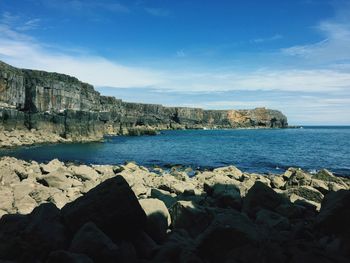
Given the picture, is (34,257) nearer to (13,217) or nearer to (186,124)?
(13,217)

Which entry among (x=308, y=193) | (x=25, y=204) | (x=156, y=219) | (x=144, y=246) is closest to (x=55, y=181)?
(x=25, y=204)

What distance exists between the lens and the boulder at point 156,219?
7.32 meters

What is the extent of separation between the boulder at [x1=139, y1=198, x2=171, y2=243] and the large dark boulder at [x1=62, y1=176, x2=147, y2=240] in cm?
57

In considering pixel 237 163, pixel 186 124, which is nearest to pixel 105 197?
pixel 237 163

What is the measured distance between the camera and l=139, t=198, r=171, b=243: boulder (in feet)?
24.0

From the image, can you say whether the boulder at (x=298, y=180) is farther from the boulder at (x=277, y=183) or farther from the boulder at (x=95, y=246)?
the boulder at (x=95, y=246)

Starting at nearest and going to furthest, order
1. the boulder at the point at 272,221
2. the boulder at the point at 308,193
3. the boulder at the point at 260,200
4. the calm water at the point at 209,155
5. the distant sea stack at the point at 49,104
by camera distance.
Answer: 1. the boulder at the point at 272,221
2. the boulder at the point at 260,200
3. the boulder at the point at 308,193
4. the calm water at the point at 209,155
5. the distant sea stack at the point at 49,104

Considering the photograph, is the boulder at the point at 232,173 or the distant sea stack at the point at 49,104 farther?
the distant sea stack at the point at 49,104

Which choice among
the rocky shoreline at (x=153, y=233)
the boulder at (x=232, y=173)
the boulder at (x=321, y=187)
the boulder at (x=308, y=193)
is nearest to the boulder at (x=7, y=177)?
the rocky shoreline at (x=153, y=233)

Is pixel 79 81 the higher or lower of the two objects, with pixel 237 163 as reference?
higher

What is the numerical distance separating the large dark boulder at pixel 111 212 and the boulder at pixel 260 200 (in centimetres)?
406

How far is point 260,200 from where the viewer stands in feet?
32.4

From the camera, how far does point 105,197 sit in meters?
6.61

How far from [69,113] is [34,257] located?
71950 mm
